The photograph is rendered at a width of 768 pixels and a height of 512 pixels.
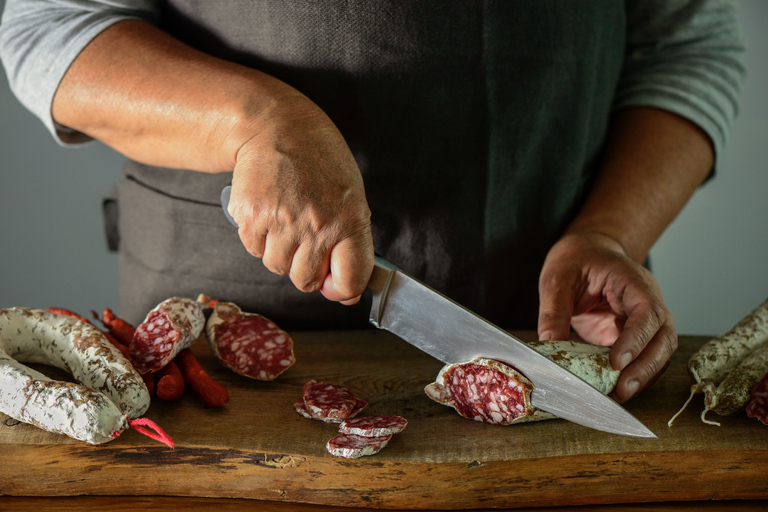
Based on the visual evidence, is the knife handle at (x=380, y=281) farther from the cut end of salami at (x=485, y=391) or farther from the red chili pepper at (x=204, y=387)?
the red chili pepper at (x=204, y=387)

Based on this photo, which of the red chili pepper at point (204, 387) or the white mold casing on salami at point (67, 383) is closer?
the white mold casing on salami at point (67, 383)

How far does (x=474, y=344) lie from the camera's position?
123 centimetres

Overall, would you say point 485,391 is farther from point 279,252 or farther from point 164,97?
point 164,97

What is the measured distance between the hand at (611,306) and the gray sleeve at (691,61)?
494 millimetres

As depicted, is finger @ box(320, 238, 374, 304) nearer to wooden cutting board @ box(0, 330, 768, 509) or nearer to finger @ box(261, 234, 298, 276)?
finger @ box(261, 234, 298, 276)

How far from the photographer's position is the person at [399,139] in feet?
4.06

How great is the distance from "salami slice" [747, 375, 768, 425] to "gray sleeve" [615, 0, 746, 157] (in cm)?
82

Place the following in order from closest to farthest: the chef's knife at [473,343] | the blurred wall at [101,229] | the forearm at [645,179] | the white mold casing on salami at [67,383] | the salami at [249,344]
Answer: the white mold casing on salami at [67,383] < the chef's knife at [473,343] < the salami at [249,344] < the forearm at [645,179] < the blurred wall at [101,229]

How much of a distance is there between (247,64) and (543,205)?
85 cm

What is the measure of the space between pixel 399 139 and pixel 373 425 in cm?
70

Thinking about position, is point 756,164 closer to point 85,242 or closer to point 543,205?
point 543,205

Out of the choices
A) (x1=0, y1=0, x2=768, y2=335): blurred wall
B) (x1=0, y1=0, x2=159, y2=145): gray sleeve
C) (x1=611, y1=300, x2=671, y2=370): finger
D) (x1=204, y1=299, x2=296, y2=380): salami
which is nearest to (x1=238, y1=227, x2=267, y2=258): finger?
(x1=204, y1=299, x2=296, y2=380): salami

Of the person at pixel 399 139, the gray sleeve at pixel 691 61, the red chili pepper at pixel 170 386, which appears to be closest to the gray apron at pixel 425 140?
the person at pixel 399 139

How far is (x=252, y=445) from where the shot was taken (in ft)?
3.62
